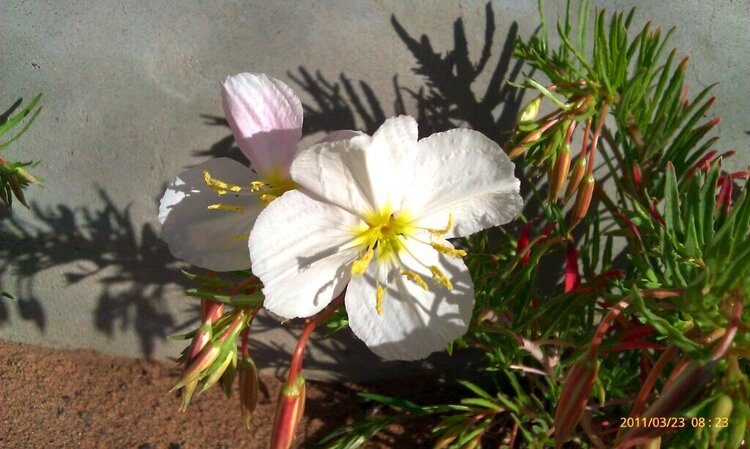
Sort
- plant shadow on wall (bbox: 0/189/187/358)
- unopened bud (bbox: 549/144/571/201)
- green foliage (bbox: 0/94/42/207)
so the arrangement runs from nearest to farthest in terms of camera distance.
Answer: unopened bud (bbox: 549/144/571/201), green foliage (bbox: 0/94/42/207), plant shadow on wall (bbox: 0/189/187/358)

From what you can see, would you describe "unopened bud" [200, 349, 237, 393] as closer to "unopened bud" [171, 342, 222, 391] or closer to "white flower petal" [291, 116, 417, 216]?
"unopened bud" [171, 342, 222, 391]

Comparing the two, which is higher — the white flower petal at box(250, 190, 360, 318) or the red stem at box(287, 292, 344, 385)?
the white flower petal at box(250, 190, 360, 318)

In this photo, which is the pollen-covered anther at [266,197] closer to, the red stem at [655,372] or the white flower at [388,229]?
the white flower at [388,229]

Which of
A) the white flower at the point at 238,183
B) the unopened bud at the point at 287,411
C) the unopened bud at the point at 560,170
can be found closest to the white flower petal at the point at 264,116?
the white flower at the point at 238,183

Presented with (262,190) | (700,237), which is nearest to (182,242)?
(262,190)

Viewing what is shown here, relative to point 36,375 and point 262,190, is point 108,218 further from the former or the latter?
point 262,190

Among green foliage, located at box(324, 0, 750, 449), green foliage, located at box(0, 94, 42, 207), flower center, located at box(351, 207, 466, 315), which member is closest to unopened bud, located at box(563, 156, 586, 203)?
green foliage, located at box(324, 0, 750, 449)
